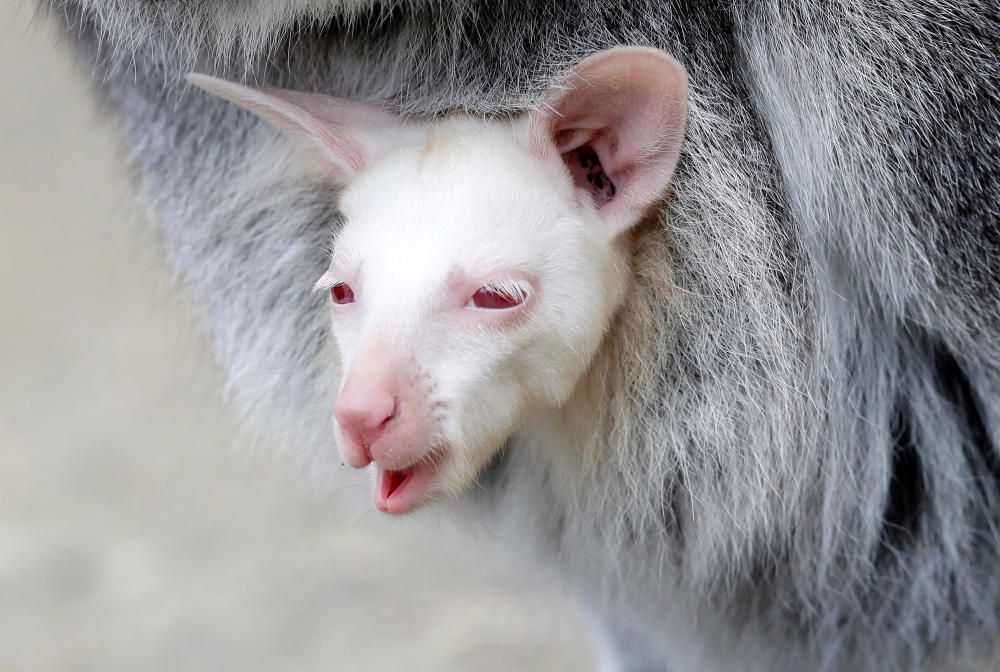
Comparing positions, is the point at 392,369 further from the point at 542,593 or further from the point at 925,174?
the point at 542,593

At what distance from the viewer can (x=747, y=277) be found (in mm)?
763

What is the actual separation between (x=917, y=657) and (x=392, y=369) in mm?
551

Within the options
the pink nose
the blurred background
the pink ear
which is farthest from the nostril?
the blurred background

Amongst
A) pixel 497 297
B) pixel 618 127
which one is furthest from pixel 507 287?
pixel 618 127

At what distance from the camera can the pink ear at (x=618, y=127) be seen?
2.18 feet

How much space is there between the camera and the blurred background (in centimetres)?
156

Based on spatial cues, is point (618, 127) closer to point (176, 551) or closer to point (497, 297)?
point (497, 297)

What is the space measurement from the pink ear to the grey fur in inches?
1.9

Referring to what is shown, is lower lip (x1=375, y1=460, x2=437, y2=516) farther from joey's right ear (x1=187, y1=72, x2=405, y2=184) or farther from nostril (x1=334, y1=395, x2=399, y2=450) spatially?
joey's right ear (x1=187, y1=72, x2=405, y2=184)

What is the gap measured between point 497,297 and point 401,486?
0.09m

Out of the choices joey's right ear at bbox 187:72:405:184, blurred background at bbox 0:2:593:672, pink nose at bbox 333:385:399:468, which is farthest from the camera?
blurred background at bbox 0:2:593:672

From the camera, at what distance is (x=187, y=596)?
1655mm

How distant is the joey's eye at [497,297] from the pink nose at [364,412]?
0.06 m

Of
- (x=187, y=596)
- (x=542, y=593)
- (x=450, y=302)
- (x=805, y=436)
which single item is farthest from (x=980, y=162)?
(x=187, y=596)
